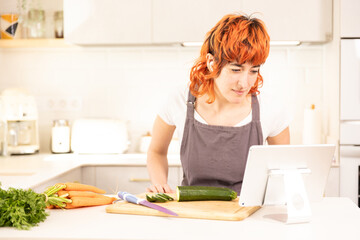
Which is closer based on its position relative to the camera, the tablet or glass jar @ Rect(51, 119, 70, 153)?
the tablet

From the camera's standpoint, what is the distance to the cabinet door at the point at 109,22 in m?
3.11

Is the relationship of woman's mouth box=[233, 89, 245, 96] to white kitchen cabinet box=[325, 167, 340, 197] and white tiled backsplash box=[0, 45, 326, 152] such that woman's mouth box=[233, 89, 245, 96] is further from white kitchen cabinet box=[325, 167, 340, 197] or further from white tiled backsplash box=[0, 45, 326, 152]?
white tiled backsplash box=[0, 45, 326, 152]

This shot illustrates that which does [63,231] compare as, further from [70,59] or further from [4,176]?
[70,59]

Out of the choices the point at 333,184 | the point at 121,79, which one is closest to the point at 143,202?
the point at 333,184

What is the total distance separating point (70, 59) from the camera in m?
3.51

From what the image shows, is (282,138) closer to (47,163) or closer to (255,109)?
(255,109)

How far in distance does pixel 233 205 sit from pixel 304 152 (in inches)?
11.2

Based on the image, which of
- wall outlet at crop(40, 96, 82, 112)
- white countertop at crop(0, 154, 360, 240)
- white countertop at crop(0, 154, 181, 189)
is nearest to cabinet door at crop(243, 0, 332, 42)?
white countertop at crop(0, 154, 181, 189)

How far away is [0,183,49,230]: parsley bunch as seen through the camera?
145 centimetres

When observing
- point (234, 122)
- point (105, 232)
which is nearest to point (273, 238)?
point (105, 232)

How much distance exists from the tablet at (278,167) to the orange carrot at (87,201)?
0.47 meters

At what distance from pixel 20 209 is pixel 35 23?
2192 millimetres

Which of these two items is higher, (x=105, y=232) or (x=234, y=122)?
(x=234, y=122)

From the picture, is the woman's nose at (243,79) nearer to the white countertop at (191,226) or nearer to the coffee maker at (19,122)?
the white countertop at (191,226)
